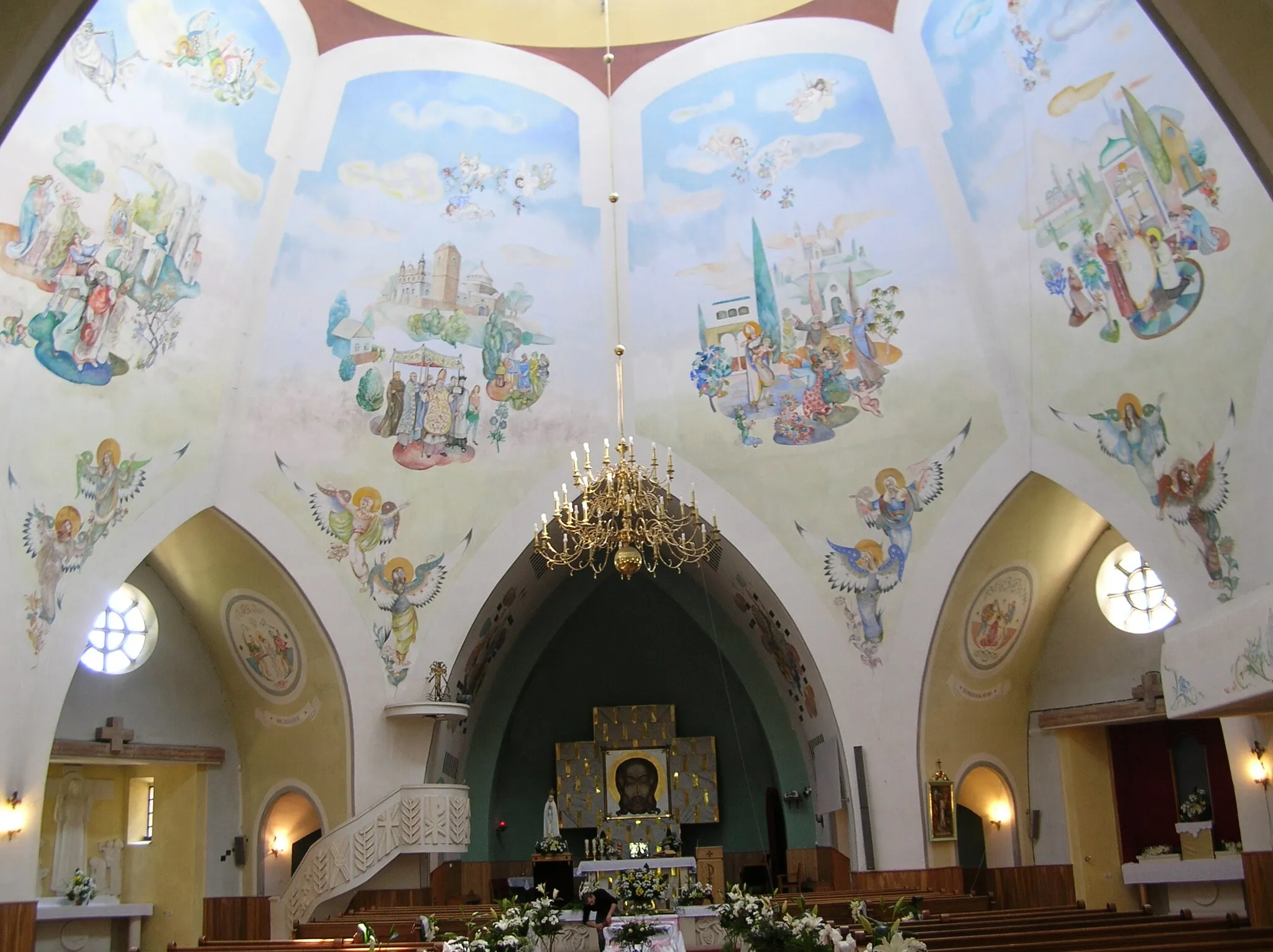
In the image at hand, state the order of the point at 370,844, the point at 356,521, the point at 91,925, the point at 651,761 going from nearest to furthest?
1. the point at 370,844
2. the point at 91,925
3. the point at 356,521
4. the point at 651,761

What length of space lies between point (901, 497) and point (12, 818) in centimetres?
962

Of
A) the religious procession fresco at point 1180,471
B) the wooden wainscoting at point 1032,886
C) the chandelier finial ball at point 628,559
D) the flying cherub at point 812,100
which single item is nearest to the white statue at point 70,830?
the chandelier finial ball at point 628,559

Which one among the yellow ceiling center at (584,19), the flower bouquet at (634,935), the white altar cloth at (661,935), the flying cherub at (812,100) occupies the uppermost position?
A: the yellow ceiling center at (584,19)

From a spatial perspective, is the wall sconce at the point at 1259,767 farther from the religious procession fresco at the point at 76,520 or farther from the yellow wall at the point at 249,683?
the religious procession fresco at the point at 76,520

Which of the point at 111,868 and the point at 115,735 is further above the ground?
the point at 115,735

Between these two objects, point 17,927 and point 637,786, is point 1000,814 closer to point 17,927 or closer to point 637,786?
point 637,786

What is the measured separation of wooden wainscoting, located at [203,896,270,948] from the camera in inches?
563

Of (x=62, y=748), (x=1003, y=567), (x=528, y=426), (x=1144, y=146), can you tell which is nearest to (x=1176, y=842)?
(x=1003, y=567)

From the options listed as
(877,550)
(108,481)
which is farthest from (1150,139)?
(108,481)

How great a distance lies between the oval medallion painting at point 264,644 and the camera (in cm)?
1443

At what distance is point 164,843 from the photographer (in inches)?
583

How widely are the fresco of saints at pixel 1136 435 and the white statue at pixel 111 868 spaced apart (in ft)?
39.7

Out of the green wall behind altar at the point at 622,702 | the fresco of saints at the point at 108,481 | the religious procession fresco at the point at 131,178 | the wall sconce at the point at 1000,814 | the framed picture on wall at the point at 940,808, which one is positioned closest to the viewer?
the religious procession fresco at the point at 131,178

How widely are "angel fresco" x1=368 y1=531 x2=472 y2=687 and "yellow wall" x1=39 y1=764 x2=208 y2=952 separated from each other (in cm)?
303
